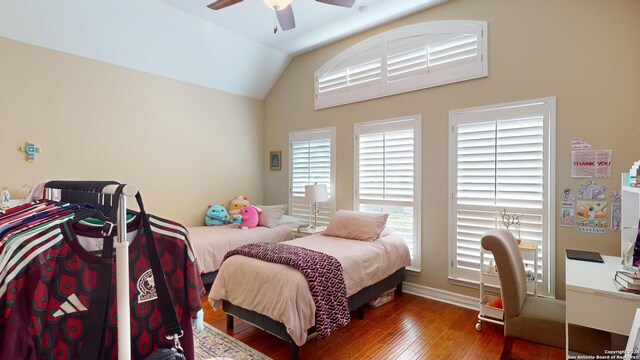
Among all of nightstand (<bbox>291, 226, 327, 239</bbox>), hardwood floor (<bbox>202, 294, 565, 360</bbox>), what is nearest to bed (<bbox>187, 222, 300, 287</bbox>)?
nightstand (<bbox>291, 226, 327, 239</bbox>)

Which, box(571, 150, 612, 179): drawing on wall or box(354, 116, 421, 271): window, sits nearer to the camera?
box(571, 150, 612, 179): drawing on wall

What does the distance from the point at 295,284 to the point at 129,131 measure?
3009 millimetres

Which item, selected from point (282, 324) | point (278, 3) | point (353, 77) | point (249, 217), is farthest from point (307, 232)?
point (278, 3)

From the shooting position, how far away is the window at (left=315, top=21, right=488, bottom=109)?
10.5 ft

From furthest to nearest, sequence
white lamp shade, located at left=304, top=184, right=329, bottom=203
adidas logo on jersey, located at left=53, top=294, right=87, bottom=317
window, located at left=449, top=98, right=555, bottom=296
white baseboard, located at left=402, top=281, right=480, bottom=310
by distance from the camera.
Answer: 1. white lamp shade, located at left=304, top=184, right=329, bottom=203
2. white baseboard, located at left=402, top=281, right=480, bottom=310
3. window, located at left=449, top=98, right=555, bottom=296
4. adidas logo on jersey, located at left=53, top=294, right=87, bottom=317

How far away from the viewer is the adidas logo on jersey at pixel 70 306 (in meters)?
0.85

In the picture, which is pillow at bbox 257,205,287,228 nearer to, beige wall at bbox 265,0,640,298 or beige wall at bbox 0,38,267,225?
beige wall at bbox 0,38,267,225

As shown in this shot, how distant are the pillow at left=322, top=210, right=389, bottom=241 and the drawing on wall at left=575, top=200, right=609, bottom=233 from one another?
170cm

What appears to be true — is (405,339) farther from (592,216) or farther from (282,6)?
(282,6)

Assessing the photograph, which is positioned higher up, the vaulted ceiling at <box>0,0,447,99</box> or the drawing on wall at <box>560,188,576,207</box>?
the vaulted ceiling at <box>0,0,447,99</box>

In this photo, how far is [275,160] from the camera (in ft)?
17.0

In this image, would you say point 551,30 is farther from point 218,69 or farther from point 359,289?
point 218,69

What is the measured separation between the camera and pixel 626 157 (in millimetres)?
2490

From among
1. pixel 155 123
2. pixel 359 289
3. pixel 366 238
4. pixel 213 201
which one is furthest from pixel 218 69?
pixel 359 289
